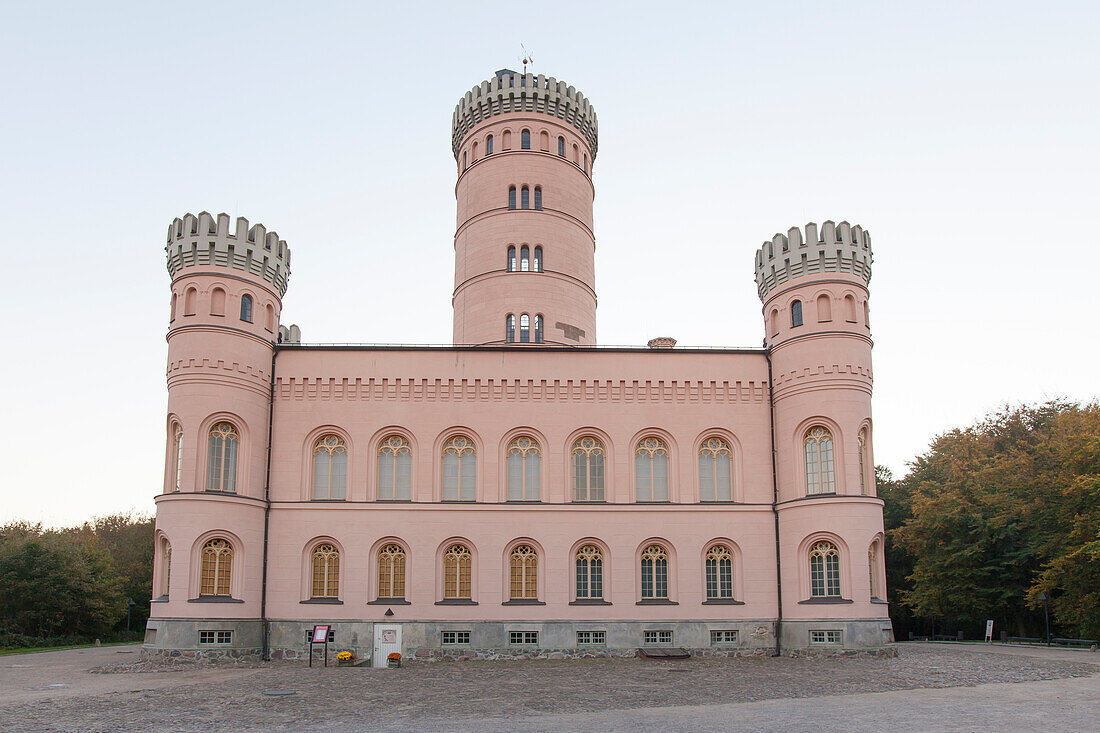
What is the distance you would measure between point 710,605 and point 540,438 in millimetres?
9023

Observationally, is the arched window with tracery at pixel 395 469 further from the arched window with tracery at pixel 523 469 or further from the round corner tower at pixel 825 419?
the round corner tower at pixel 825 419

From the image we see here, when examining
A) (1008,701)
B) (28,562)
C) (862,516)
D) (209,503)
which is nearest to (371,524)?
(209,503)

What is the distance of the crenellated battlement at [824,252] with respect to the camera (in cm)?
3619

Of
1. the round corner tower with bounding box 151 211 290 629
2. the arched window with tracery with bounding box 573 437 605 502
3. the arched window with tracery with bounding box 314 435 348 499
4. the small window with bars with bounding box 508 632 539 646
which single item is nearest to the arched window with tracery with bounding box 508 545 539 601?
the small window with bars with bounding box 508 632 539 646

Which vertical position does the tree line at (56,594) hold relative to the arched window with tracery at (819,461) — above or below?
below

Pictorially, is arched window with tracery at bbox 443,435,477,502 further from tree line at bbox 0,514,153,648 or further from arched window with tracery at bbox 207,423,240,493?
tree line at bbox 0,514,153,648

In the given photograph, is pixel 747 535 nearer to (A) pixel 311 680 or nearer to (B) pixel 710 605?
(B) pixel 710 605

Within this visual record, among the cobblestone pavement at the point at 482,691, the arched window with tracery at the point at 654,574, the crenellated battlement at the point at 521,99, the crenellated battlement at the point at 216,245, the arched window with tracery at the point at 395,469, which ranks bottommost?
the cobblestone pavement at the point at 482,691

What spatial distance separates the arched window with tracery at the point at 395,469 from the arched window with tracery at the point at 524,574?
4.74 m

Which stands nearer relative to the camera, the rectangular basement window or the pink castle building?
the rectangular basement window

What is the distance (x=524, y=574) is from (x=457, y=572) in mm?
2539

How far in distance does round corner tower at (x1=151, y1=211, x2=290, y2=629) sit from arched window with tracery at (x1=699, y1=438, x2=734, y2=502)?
1688 cm

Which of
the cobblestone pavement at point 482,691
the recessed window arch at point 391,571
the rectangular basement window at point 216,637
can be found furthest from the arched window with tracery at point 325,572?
the cobblestone pavement at point 482,691

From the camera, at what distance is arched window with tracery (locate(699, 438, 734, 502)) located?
118 ft
